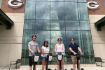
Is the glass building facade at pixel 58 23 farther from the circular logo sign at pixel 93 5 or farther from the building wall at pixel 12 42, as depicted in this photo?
the building wall at pixel 12 42

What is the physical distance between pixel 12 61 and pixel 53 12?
5745 millimetres

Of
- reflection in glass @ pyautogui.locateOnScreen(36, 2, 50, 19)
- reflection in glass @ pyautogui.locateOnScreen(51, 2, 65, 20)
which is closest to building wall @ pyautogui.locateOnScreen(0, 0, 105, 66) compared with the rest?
reflection in glass @ pyautogui.locateOnScreen(36, 2, 50, 19)

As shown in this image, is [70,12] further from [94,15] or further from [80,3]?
[94,15]

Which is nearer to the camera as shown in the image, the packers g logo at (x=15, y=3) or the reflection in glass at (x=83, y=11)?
the reflection in glass at (x=83, y=11)

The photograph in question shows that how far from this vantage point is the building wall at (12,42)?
762 inches

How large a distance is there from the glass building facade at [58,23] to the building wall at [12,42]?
1.28m

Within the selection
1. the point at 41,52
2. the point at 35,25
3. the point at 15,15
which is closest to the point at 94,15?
the point at 35,25

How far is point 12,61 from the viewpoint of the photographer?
19109mm

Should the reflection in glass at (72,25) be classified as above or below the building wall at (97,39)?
above

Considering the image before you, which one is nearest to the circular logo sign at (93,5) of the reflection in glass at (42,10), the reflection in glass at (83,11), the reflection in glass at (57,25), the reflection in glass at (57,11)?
the reflection in glass at (83,11)

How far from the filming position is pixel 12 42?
19.7 meters

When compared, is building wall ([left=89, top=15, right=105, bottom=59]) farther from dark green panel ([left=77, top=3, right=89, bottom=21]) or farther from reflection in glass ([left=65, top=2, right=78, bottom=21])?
reflection in glass ([left=65, top=2, right=78, bottom=21])

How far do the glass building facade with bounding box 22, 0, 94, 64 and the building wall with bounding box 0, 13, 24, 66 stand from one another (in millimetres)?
1279

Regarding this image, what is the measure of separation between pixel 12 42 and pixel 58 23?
14.9 feet
